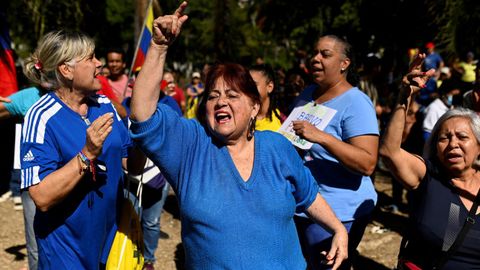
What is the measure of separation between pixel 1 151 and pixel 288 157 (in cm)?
608

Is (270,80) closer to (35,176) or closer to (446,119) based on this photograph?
(446,119)

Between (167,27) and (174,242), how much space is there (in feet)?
13.9

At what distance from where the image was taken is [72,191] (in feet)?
8.28

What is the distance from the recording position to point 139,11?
9.46m

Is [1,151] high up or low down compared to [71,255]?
down

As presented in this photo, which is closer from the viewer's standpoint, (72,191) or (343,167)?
(72,191)

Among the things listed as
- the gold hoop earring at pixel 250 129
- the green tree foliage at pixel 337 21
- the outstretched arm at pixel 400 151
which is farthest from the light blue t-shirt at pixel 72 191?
the green tree foliage at pixel 337 21

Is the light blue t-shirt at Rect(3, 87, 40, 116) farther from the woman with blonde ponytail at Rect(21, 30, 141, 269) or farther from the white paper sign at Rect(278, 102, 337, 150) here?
the white paper sign at Rect(278, 102, 337, 150)

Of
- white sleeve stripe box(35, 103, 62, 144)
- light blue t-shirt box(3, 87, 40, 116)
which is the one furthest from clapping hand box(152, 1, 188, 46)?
light blue t-shirt box(3, 87, 40, 116)

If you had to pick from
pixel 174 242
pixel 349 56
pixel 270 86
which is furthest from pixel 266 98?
pixel 174 242

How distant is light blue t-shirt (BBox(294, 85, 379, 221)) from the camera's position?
10.4 ft

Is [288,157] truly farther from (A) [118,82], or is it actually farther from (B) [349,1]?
(B) [349,1]

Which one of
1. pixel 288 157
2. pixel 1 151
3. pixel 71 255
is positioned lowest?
pixel 1 151

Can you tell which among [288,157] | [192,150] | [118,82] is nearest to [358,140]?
[288,157]
